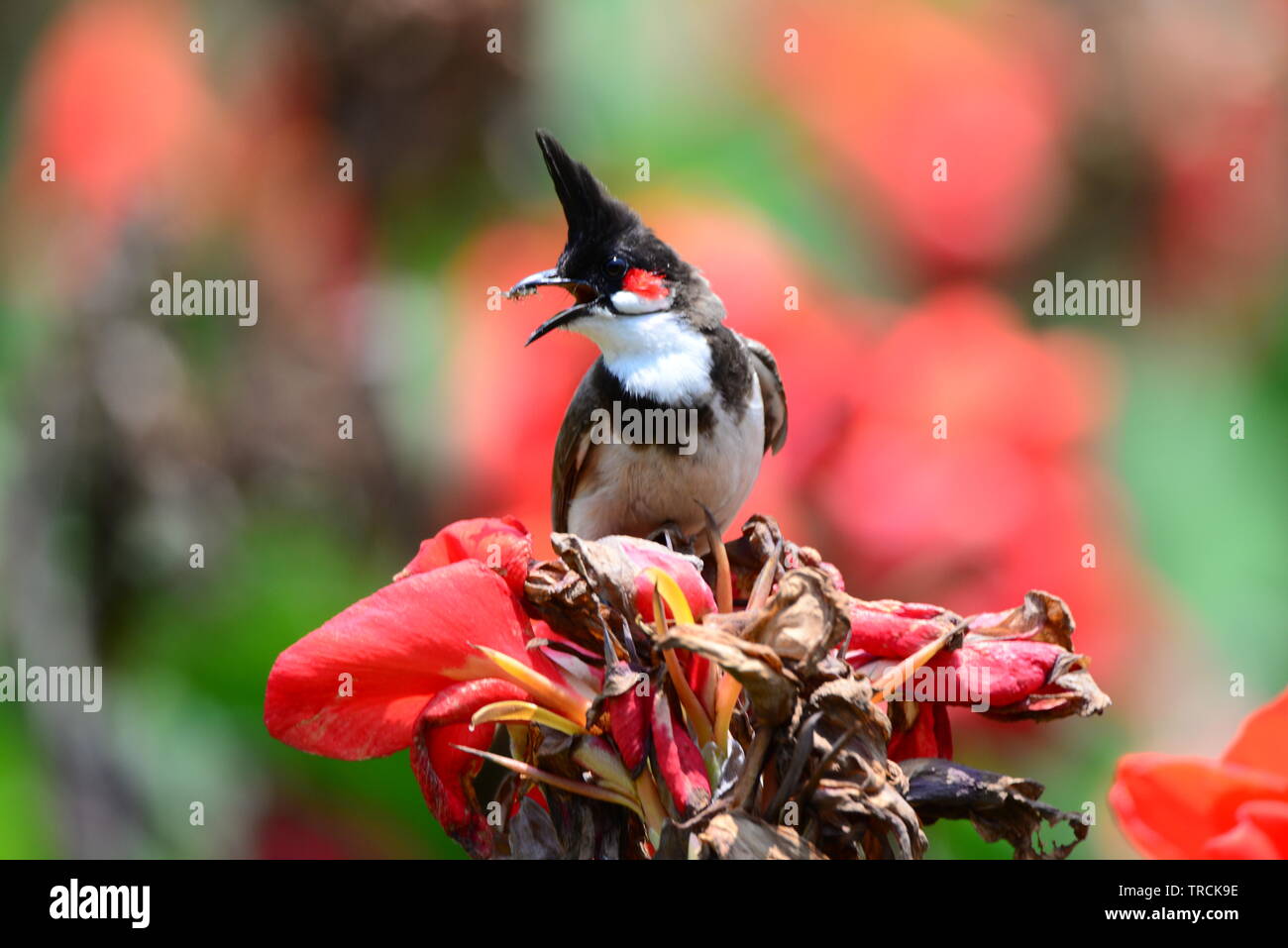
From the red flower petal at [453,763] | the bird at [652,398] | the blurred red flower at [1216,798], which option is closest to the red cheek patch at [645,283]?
the bird at [652,398]

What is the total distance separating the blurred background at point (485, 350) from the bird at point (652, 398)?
5cm

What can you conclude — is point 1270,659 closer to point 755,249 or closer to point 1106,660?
point 1106,660

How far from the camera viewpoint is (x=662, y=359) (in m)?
1.47

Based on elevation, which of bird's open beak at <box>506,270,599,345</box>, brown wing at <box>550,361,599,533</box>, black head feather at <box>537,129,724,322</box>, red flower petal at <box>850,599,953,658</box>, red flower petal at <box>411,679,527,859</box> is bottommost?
red flower petal at <box>411,679,527,859</box>

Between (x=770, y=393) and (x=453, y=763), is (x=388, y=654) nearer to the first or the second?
(x=453, y=763)

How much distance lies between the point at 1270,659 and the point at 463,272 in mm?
1229

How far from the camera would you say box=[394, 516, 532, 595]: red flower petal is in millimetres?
766

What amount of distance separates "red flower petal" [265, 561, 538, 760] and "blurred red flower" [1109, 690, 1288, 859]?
308 mm

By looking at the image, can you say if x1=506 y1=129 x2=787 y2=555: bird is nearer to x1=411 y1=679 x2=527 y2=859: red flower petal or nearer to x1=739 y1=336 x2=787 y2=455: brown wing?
x1=739 y1=336 x2=787 y2=455: brown wing

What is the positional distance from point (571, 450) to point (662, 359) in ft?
0.62

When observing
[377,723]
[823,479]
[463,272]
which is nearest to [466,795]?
[377,723]

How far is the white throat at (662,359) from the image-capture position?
1.44 metres

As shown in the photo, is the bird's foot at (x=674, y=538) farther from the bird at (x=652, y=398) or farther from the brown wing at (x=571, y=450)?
the brown wing at (x=571, y=450)

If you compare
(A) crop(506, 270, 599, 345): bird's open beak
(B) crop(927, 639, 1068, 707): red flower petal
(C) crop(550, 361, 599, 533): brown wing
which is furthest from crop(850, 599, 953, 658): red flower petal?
(C) crop(550, 361, 599, 533): brown wing
